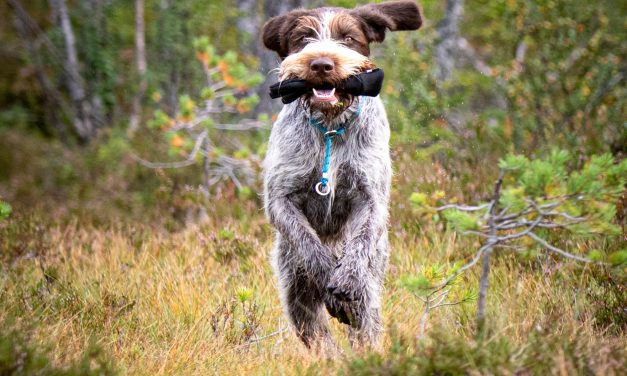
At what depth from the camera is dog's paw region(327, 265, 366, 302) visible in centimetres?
371

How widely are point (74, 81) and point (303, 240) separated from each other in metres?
8.93

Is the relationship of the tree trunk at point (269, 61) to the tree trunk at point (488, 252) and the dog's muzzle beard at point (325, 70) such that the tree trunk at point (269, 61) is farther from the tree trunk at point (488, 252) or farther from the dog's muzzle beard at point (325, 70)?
the tree trunk at point (488, 252)

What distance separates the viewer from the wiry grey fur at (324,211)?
13.1 ft

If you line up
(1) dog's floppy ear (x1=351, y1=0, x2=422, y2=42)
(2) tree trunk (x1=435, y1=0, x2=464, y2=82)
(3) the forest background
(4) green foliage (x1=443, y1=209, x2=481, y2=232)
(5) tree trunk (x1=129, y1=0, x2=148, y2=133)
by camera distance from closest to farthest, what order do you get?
(4) green foliage (x1=443, y1=209, x2=481, y2=232)
(3) the forest background
(1) dog's floppy ear (x1=351, y1=0, x2=422, y2=42)
(2) tree trunk (x1=435, y1=0, x2=464, y2=82)
(5) tree trunk (x1=129, y1=0, x2=148, y2=133)

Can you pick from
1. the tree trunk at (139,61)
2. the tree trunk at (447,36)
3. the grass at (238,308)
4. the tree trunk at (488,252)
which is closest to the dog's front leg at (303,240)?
the grass at (238,308)

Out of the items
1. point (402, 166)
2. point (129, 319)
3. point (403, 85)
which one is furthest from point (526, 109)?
point (129, 319)

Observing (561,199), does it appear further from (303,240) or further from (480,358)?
(303,240)

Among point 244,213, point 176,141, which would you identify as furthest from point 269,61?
point 244,213

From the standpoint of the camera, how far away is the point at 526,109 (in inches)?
303

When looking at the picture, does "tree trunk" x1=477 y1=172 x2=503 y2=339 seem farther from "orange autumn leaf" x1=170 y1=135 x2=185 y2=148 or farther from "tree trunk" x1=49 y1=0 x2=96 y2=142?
"tree trunk" x1=49 y1=0 x2=96 y2=142

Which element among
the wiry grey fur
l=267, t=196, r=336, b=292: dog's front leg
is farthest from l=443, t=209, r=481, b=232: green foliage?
l=267, t=196, r=336, b=292: dog's front leg

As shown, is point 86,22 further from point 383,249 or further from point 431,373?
point 431,373

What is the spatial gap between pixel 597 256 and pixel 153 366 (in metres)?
2.02

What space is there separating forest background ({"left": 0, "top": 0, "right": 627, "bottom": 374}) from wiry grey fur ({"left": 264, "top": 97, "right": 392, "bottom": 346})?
0.20 meters
